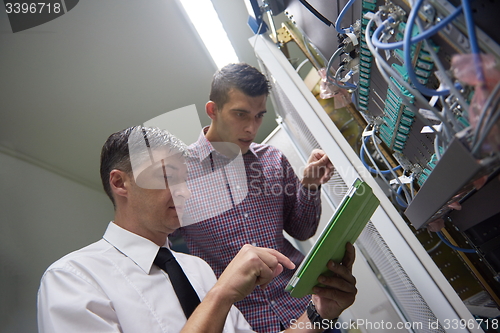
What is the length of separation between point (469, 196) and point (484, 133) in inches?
15.5

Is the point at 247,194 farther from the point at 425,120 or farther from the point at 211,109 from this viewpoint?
the point at 425,120

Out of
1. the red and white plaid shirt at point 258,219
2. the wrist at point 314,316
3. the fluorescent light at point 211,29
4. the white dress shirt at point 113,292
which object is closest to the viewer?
the white dress shirt at point 113,292

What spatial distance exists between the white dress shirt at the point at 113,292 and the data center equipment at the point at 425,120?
1.92ft

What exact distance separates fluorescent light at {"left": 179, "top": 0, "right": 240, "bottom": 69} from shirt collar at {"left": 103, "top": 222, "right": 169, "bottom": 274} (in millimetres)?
901

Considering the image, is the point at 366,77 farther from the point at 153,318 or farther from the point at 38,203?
the point at 38,203

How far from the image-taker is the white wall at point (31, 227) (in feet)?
3.17

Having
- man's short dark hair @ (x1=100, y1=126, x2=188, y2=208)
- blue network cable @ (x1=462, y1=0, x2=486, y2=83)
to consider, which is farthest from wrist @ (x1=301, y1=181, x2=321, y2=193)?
blue network cable @ (x1=462, y1=0, x2=486, y2=83)

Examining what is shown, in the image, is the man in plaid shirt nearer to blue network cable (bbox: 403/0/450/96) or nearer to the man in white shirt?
the man in white shirt

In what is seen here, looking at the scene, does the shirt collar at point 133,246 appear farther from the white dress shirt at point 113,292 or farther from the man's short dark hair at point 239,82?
the man's short dark hair at point 239,82

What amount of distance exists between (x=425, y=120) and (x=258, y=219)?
79cm

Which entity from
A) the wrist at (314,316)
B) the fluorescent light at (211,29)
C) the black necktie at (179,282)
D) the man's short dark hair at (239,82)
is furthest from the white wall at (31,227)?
the wrist at (314,316)

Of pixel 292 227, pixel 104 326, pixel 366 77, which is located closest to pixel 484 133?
pixel 366 77

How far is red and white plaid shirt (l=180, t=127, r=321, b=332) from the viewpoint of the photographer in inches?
42.5

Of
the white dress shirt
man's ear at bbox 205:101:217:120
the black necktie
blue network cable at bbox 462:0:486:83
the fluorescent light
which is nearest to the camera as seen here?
blue network cable at bbox 462:0:486:83
